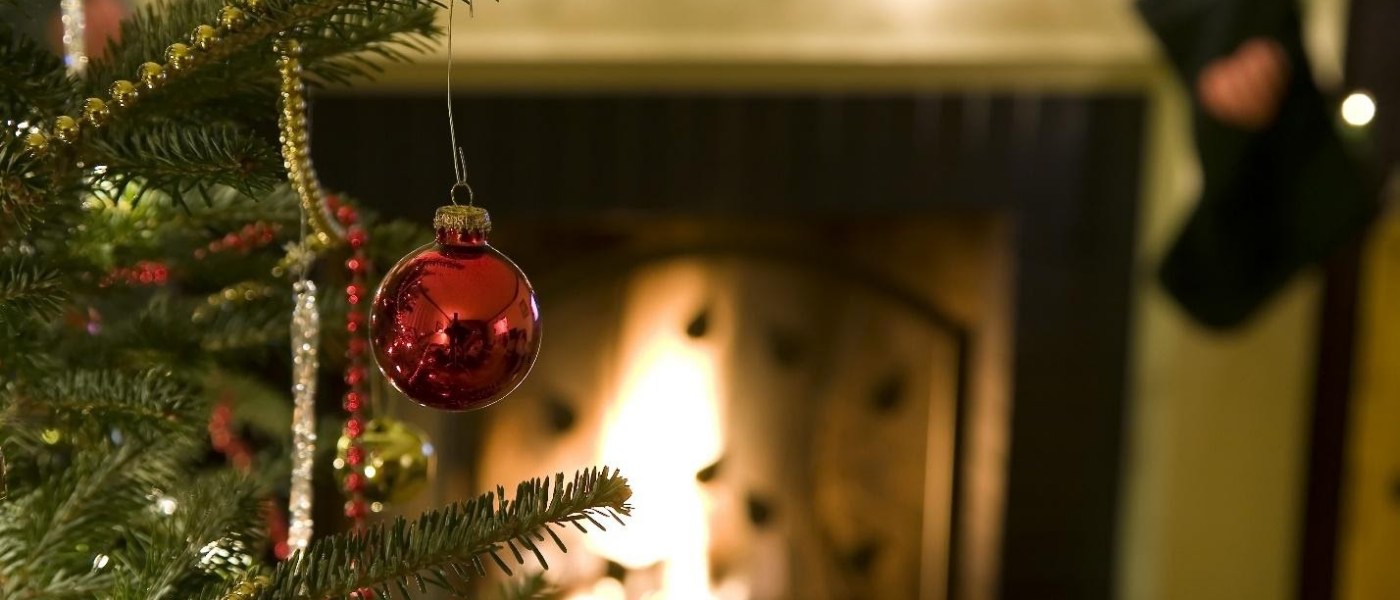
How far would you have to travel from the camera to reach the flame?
1.28m

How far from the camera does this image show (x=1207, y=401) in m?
1.26

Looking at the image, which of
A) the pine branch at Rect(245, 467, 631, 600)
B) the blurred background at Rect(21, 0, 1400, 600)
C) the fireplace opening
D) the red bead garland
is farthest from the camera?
the fireplace opening

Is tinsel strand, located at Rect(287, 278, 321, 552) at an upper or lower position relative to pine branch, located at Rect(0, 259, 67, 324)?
lower

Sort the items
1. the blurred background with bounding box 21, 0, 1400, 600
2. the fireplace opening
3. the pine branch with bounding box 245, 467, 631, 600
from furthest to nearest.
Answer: the fireplace opening → the blurred background with bounding box 21, 0, 1400, 600 → the pine branch with bounding box 245, 467, 631, 600

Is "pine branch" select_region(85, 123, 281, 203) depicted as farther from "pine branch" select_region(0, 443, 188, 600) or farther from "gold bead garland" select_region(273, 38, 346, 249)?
"pine branch" select_region(0, 443, 188, 600)

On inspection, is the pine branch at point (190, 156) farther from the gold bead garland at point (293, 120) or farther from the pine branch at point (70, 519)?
the pine branch at point (70, 519)

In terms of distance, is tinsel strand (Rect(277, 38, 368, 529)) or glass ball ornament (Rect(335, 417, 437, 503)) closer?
tinsel strand (Rect(277, 38, 368, 529))

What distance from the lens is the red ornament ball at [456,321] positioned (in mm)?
363

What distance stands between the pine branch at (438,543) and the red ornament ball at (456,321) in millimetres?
37

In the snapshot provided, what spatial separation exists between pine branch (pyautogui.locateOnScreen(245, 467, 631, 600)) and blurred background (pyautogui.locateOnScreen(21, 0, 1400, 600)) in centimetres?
79

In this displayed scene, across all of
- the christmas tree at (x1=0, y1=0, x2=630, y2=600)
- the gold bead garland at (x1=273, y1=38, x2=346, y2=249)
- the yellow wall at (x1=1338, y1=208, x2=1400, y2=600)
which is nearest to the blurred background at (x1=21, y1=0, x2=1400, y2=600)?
the yellow wall at (x1=1338, y1=208, x2=1400, y2=600)

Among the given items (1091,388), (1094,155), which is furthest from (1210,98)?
(1091,388)

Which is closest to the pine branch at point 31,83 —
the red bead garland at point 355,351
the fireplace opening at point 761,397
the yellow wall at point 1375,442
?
the red bead garland at point 355,351

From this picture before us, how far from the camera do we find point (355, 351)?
0.50 meters
